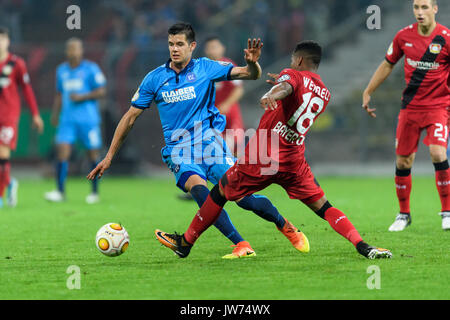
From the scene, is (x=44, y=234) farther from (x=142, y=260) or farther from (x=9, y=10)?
(x=9, y=10)

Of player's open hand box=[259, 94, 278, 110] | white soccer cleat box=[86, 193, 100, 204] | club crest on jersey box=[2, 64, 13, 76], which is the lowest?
white soccer cleat box=[86, 193, 100, 204]

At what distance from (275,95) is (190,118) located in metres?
1.40

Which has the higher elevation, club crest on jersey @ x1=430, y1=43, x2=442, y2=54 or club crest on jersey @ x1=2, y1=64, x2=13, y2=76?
club crest on jersey @ x1=2, y1=64, x2=13, y2=76

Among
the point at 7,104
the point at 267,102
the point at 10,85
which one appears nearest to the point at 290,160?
the point at 267,102

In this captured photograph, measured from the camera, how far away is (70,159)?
18.7 metres

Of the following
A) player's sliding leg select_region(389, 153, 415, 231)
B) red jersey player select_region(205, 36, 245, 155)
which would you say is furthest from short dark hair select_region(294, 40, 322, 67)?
red jersey player select_region(205, 36, 245, 155)

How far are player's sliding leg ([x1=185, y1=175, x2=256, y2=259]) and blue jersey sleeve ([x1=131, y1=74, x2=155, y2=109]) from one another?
78 cm

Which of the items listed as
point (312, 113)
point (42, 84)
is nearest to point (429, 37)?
point (312, 113)

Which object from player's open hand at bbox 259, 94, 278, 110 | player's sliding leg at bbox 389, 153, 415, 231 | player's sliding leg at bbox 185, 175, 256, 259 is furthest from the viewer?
player's sliding leg at bbox 389, 153, 415, 231

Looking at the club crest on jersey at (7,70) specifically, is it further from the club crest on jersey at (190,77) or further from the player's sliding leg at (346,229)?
the player's sliding leg at (346,229)

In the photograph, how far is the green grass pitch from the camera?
206 inches

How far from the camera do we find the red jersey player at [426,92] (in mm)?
8180

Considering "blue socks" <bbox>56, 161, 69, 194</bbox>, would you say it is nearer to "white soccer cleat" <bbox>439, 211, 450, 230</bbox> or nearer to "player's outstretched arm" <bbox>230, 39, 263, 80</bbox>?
"player's outstretched arm" <bbox>230, 39, 263, 80</bbox>
